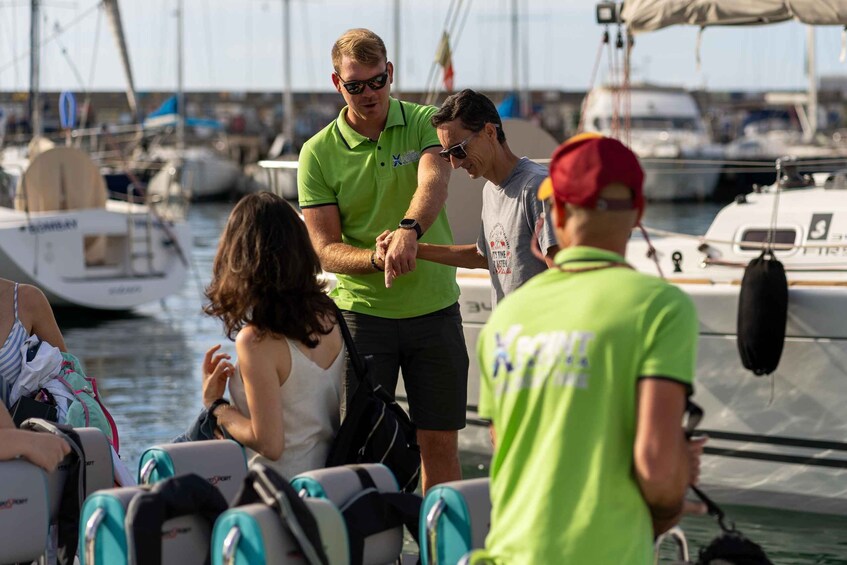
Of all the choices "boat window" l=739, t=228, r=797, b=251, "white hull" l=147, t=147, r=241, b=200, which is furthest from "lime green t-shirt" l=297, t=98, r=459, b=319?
"white hull" l=147, t=147, r=241, b=200

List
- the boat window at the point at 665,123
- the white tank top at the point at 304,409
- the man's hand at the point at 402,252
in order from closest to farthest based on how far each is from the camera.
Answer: the white tank top at the point at 304,409, the man's hand at the point at 402,252, the boat window at the point at 665,123

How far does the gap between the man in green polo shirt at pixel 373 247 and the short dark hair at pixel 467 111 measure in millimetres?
364

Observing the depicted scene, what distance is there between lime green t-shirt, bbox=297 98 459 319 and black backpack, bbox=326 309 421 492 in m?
0.78

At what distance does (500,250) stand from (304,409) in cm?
101

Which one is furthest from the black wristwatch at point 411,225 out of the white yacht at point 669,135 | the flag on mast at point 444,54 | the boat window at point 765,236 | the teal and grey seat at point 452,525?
the white yacht at point 669,135

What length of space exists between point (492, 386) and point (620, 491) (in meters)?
0.33

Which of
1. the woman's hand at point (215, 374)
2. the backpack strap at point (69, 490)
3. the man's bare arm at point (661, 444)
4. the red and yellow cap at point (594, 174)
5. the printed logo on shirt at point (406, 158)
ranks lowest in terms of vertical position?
the backpack strap at point (69, 490)

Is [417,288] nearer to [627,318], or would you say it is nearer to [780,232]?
[627,318]

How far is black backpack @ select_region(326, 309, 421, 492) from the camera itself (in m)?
4.40

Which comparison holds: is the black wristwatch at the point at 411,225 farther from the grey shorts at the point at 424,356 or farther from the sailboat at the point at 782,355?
the sailboat at the point at 782,355

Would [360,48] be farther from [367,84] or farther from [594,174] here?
[594,174]

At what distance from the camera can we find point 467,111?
4785 mm

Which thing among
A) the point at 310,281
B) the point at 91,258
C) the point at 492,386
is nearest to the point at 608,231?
the point at 492,386

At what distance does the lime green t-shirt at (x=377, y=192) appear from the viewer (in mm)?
5250
